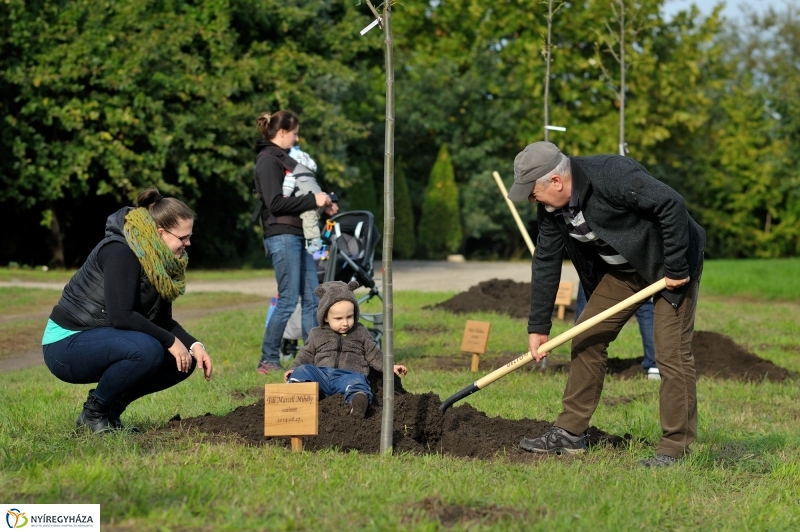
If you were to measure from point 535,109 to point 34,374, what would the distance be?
26.9m

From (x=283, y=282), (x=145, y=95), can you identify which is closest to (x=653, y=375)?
(x=283, y=282)

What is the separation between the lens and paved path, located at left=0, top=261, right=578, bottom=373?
10.9 meters

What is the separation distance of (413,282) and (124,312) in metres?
15.6

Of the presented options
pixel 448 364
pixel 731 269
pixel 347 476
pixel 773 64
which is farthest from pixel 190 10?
pixel 773 64

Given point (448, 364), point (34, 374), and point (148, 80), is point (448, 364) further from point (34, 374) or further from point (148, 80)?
point (148, 80)

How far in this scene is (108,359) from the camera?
18.6ft

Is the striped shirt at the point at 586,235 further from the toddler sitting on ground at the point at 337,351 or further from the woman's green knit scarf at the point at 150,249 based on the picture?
the woman's green knit scarf at the point at 150,249

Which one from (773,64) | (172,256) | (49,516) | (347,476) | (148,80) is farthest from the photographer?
(773,64)

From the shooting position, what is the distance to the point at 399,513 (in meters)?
4.17

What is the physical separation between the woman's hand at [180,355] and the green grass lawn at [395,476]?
37 centimetres

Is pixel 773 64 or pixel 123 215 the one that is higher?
pixel 773 64

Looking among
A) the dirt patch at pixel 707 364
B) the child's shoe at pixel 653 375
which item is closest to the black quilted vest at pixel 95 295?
the dirt patch at pixel 707 364

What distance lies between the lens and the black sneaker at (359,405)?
19.5 feet

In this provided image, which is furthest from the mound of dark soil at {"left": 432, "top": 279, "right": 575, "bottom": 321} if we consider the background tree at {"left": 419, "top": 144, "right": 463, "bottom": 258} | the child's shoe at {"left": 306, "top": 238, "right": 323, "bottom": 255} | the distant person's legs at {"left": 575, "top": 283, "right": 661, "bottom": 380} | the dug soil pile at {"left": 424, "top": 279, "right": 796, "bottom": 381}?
the background tree at {"left": 419, "top": 144, "right": 463, "bottom": 258}
